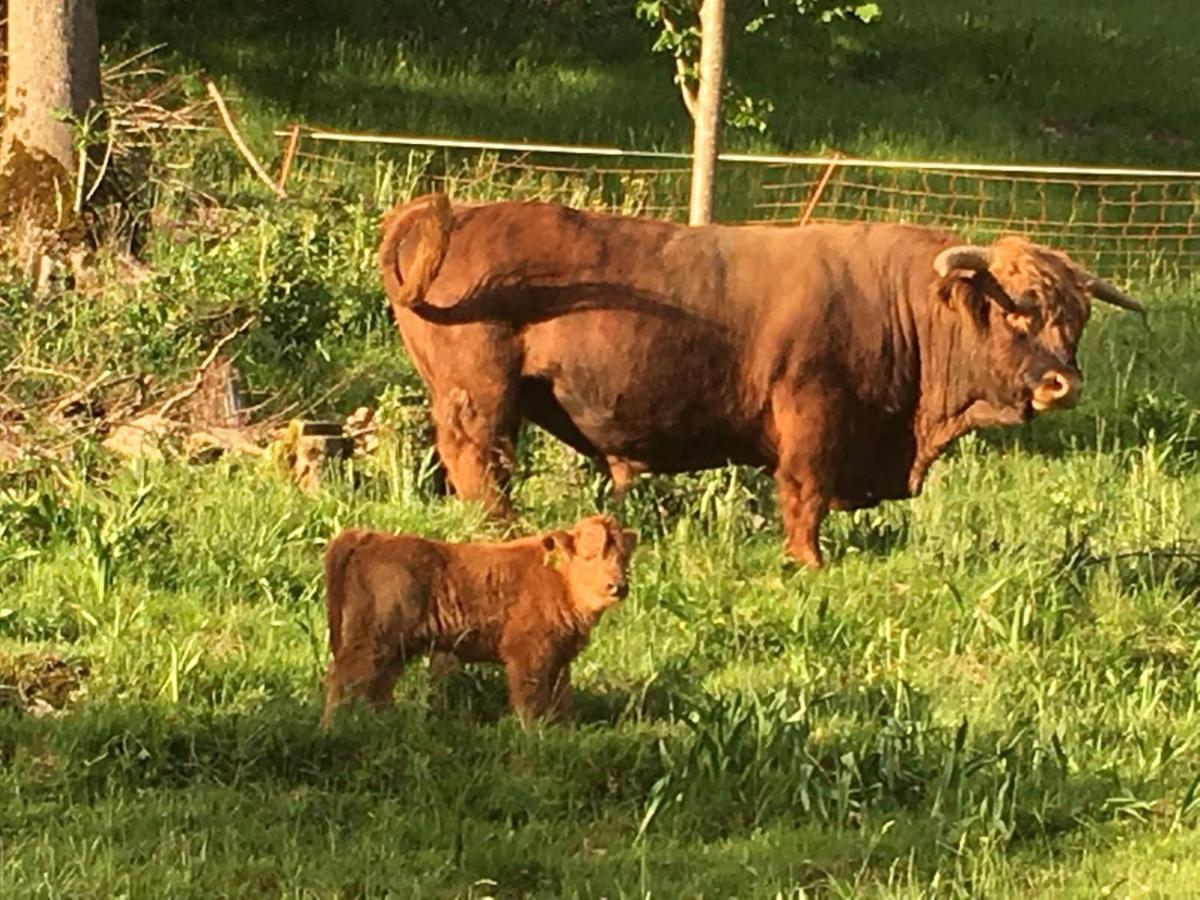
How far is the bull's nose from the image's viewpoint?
958 cm

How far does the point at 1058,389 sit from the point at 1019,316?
0.38 meters

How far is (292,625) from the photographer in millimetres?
7906

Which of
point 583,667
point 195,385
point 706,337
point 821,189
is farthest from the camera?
point 821,189

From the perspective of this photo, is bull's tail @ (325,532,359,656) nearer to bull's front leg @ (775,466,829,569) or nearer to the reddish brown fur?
the reddish brown fur

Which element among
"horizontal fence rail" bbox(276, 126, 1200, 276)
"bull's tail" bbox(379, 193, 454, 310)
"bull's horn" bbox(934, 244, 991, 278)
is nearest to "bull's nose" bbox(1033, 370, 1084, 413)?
"bull's horn" bbox(934, 244, 991, 278)

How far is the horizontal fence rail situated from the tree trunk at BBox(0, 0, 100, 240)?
2280 mm

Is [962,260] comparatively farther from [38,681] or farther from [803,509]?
[38,681]

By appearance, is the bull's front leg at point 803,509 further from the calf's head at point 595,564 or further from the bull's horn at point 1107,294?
the calf's head at point 595,564

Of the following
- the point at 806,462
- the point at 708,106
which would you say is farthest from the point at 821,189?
the point at 806,462

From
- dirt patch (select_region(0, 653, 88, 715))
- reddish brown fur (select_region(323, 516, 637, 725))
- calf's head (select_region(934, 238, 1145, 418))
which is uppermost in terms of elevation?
calf's head (select_region(934, 238, 1145, 418))

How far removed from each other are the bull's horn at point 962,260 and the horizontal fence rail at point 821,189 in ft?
19.4

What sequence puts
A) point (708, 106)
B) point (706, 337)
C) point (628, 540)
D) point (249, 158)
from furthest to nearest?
point (249, 158) < point (708, 106) < point (706, 337) < point (628, 540)

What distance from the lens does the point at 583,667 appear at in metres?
7.73

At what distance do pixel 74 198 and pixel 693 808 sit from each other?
8.43 metres
